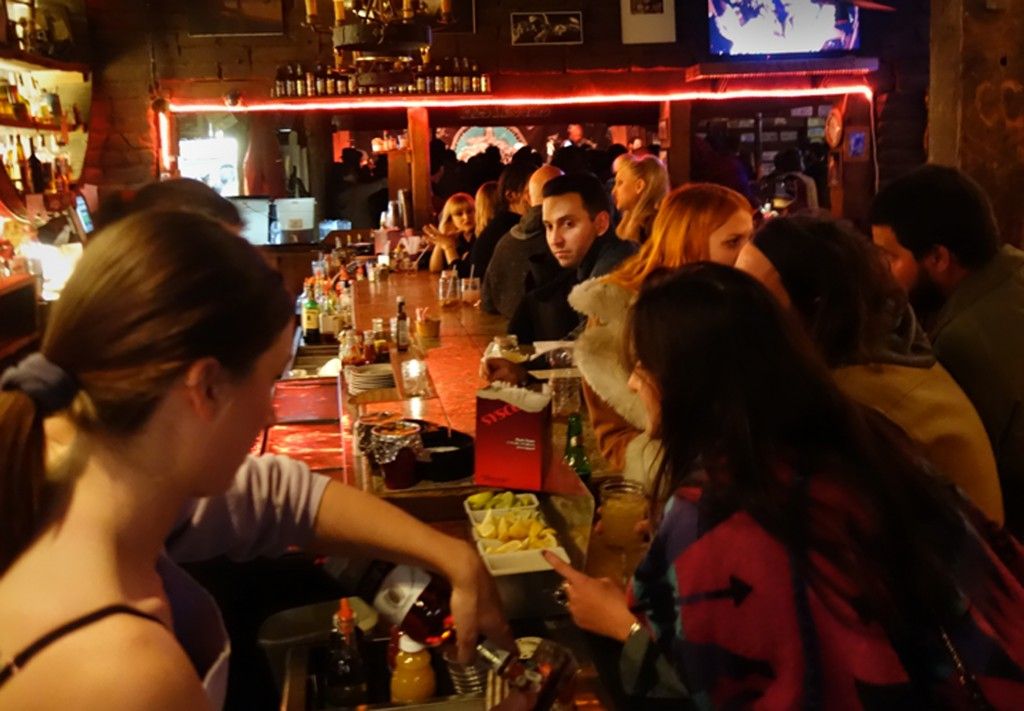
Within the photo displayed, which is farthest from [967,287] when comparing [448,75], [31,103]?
[31,103]

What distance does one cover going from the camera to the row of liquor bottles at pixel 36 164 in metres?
7.66

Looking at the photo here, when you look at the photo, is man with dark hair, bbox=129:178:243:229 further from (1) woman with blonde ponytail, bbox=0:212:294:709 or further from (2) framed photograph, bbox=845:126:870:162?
(2) framed photograph, bbox=845:126:870:162

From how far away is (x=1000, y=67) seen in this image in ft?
11.4

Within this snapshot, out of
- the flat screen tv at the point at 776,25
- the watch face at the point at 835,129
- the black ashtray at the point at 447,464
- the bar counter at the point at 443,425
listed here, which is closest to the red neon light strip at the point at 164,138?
the bar counter at the point at 443,425

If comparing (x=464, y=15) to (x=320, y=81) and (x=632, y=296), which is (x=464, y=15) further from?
(x=632, y=296)

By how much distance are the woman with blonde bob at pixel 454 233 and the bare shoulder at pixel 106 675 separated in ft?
21.0

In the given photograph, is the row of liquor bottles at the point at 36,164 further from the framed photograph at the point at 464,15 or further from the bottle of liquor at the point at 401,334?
the bottle of liquor at the point at 401,334

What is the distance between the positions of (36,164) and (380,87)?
116 inches

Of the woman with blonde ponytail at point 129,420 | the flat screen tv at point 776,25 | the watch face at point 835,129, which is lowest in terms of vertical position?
the woman with blonde ponytail at point 129,420

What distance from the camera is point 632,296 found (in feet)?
9.34

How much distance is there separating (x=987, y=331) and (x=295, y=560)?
5.75 ft

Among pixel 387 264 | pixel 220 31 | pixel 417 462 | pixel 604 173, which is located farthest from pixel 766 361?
pixel 220 31

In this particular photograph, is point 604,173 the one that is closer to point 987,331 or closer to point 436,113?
point 436,113

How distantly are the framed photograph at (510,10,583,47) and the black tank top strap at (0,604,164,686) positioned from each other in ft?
30.5
